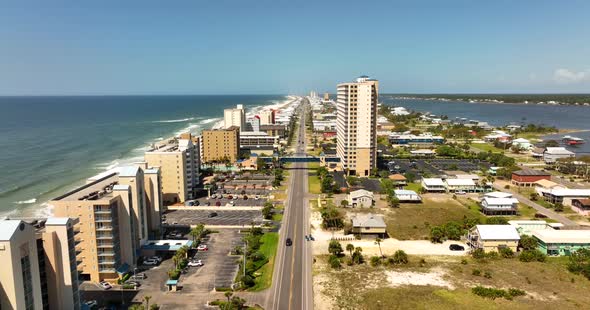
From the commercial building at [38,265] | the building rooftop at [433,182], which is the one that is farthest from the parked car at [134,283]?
the building rooftop at [433,182]

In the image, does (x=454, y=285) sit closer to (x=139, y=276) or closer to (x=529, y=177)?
(x=139, y=276)

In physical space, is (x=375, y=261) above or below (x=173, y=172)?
below

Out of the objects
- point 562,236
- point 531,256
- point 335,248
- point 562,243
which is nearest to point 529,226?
point 562,236

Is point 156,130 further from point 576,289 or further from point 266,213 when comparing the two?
point 576,289

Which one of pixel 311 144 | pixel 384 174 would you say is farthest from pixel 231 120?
pixel 384 174

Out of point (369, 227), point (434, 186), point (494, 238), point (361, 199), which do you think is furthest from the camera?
point (434, 186)

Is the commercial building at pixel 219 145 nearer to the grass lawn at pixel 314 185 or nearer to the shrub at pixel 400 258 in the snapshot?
the grass lawn at pixel 314 185
